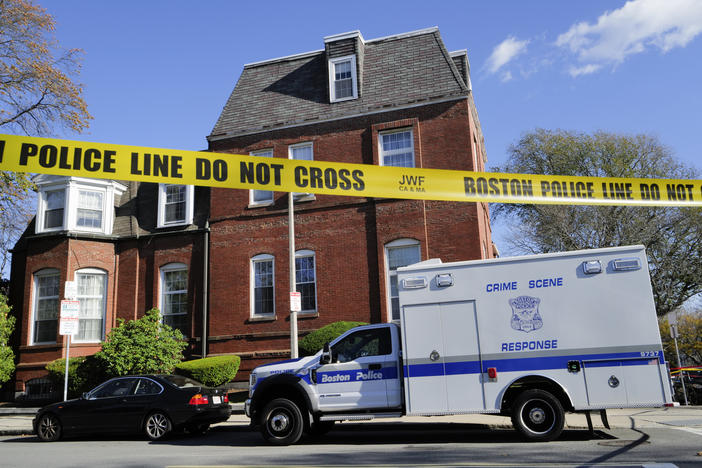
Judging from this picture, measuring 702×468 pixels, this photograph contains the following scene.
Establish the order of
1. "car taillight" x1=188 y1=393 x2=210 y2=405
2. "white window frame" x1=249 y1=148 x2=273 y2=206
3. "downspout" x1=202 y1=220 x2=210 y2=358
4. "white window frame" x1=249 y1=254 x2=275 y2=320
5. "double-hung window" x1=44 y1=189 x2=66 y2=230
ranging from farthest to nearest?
"double-hung window" x1=44 y1=189 x2=66 y2=230 < "white window frame" x1=249 y1=148 x2=273 y2=206 < "downspout" x1=202 y1=220 x2=210 y2=358 < "white window frame" x1=249 y1=254 x2=275 y2=320 < "car taillight" x1=188 y1=393 x2=210 y2=405

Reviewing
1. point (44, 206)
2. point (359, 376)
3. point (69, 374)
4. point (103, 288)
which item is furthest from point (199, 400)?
point (44, 206)

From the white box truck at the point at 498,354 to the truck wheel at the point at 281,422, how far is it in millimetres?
18

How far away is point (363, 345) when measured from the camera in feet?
33.8

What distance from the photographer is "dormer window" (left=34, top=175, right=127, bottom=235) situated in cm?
2173

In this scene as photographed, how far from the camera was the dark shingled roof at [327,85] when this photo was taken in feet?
65.7

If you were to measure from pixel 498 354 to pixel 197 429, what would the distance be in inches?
262

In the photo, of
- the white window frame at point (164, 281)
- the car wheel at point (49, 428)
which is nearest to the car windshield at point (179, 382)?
the car wheel at point (49, 428)

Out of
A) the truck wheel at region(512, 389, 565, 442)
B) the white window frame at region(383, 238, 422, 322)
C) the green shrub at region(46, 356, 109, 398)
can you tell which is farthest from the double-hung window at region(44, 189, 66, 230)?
the truck wheel at region(512, 389, 565, 442)

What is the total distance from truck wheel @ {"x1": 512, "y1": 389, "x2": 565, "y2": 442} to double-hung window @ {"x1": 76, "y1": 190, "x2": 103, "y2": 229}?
59.9ft

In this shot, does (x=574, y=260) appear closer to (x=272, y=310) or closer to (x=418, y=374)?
(x=418, y=374)

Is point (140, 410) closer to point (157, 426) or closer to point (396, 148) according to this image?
point (157, 426)

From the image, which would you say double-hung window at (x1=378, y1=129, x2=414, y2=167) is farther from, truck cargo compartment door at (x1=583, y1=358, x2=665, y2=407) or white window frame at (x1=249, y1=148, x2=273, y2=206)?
truck cargo compartment door at (x1=583, y1=358, x2=665, y2=407)

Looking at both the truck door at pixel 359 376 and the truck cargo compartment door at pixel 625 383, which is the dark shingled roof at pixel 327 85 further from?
the truck cargo compartment door at pixel 625 383

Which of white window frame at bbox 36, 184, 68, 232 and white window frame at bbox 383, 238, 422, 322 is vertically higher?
white window frame at bbox 36, 184, 68, 232
